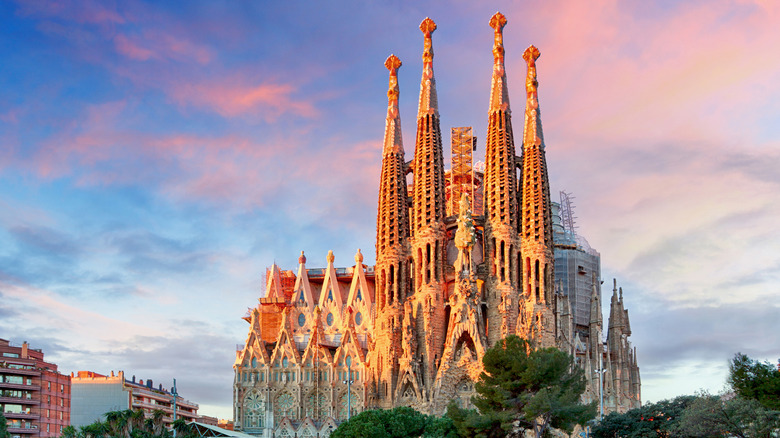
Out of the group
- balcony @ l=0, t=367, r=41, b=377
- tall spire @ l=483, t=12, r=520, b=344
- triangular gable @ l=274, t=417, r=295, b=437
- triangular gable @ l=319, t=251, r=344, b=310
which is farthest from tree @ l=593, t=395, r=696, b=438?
balcony @ l=0, t=367, r=41, b=377

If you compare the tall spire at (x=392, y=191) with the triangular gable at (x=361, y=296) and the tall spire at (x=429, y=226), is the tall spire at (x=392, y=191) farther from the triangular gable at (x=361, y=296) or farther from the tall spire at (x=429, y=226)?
the triangular gable at (x=361, y=296)

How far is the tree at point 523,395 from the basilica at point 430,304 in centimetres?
1324

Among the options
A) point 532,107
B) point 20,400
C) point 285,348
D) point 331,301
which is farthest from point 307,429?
point 532,107

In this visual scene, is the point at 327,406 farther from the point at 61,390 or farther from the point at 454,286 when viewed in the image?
the point at 61,390

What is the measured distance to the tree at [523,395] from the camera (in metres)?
43.2

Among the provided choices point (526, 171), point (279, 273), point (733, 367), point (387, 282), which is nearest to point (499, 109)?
point (526, 171)

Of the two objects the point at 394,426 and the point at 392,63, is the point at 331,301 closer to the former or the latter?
the point at 392,63

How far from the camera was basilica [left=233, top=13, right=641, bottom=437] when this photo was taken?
6122cm

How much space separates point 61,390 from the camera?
77.3 metres

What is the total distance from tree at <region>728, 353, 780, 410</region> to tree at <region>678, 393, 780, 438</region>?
1.43 feet

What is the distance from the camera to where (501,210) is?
211 ft

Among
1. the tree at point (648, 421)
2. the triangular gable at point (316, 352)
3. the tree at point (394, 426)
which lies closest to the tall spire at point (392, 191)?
the triangular gable at point (316, 352)

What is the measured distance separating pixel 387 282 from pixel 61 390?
31228 millimetres

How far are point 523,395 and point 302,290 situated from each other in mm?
32306
